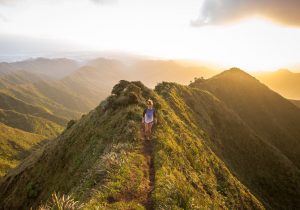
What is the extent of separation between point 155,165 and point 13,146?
15108cm

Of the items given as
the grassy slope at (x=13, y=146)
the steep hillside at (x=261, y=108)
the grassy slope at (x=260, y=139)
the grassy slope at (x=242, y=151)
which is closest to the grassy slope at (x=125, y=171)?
the grassy slope at (x=242, y=151)

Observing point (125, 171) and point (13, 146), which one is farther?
point (13, 146)

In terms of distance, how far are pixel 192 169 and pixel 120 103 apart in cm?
1170

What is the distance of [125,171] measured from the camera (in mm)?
17422

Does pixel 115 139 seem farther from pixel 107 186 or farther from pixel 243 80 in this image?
pixel 243 80

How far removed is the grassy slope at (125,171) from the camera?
1569cm

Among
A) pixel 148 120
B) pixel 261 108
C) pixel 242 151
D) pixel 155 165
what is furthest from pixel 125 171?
pixel 261 108

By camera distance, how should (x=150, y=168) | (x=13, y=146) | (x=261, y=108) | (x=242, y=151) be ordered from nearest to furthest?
(x=150, y=168) → (x=242, y=151) → (x=261, y=108) → (x=13, y=146)

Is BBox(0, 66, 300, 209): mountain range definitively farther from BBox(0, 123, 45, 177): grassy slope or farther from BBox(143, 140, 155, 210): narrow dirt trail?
BBox(0, 123, 45, 177): grassy slope

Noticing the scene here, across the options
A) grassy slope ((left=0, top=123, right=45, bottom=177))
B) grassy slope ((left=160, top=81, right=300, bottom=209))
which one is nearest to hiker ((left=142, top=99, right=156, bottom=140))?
grassy slope ((left=160, top=81, right=300, bottom=209))

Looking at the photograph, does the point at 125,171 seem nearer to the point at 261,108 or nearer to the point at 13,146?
the point at 261,108

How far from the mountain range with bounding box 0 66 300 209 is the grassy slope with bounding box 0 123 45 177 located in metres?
94.5

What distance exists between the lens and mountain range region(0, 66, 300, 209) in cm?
1634

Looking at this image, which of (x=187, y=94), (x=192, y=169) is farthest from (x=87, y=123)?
(x=187, y=94)
